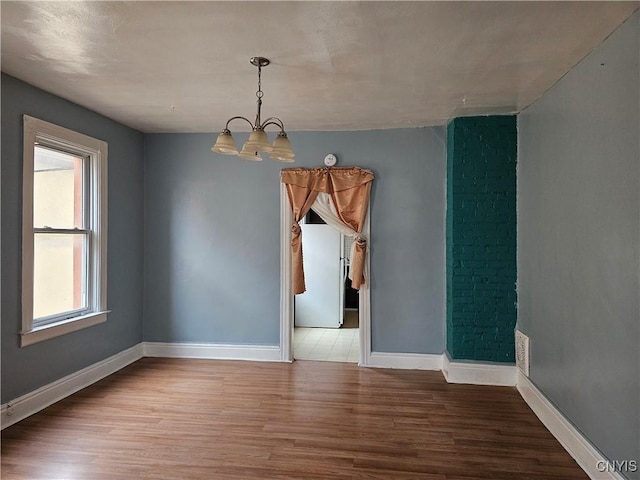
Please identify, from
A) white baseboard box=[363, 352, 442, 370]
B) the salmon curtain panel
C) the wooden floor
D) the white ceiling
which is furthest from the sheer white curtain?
the wooden floor

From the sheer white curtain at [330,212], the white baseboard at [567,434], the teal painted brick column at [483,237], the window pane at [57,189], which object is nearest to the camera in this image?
the white baseboard at [567,434]

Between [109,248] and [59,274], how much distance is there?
0.58 metres

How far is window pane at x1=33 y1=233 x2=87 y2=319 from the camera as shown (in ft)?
10.6

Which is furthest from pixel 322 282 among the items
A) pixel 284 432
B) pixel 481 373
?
pixel 284 432

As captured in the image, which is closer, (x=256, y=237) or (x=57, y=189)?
(x=57, y=189)

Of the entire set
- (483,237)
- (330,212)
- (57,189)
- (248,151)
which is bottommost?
(483,237)

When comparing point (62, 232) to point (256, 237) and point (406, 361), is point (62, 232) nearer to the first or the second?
point (256, 237)

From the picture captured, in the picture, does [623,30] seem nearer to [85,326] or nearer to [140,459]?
[140,459]

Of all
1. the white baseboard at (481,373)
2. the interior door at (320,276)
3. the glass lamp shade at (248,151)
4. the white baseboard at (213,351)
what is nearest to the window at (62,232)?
the white baseboard at (213,351)

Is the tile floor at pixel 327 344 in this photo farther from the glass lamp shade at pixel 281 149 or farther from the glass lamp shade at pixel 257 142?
the glass lamp shade at pixel 257 142

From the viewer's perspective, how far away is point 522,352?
349 centimetres

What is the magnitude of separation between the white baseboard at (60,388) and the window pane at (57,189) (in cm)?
130

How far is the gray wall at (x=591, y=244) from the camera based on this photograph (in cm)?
200

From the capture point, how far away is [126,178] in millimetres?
4234
